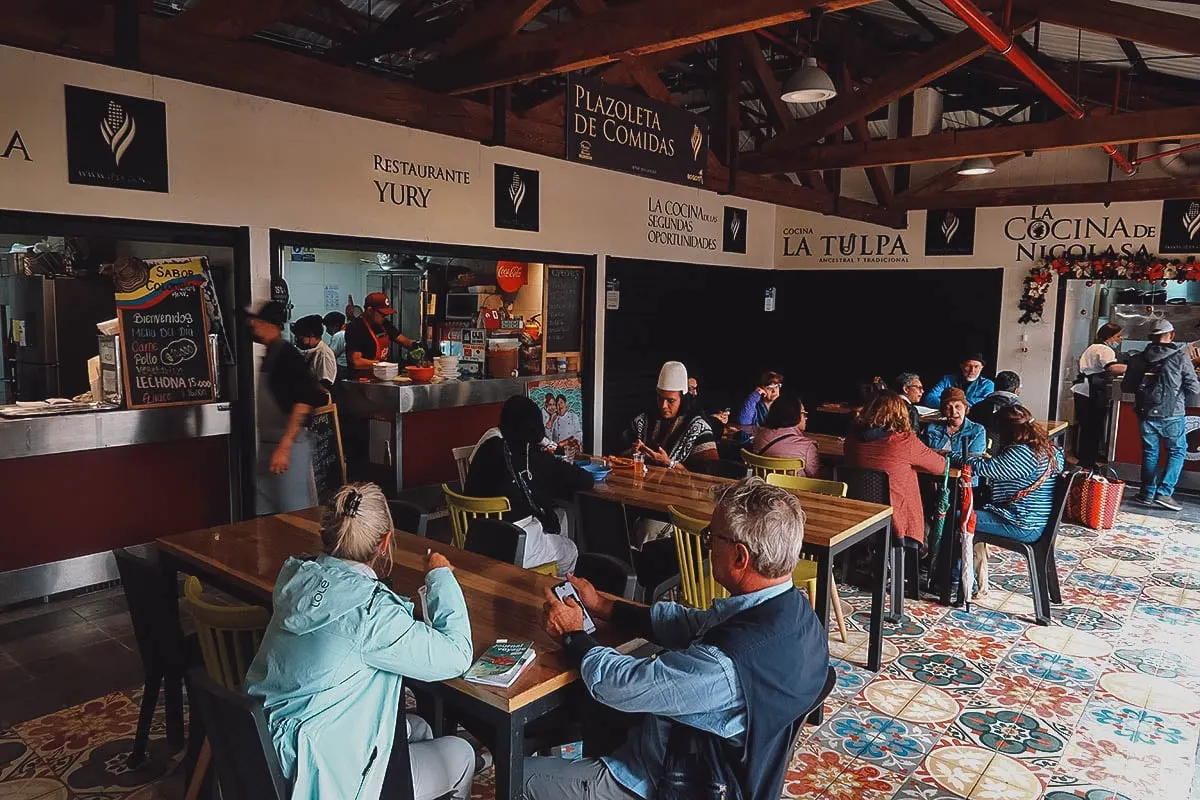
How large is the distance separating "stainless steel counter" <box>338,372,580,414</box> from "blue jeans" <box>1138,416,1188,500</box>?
19.8 ft

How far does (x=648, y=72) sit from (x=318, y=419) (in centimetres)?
352

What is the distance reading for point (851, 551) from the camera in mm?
5285

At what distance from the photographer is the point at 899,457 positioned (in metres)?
4.73

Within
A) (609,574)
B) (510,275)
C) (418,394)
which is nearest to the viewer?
(609,574)

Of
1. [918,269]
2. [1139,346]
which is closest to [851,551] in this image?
[918,269]

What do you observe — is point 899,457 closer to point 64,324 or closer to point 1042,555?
point 1042,555

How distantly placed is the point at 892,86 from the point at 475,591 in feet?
15.7

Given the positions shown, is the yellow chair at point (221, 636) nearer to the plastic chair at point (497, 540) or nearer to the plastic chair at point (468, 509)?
the plastic chair at point (497, 540)

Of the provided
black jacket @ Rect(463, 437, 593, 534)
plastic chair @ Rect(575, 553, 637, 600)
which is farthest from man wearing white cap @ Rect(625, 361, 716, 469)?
plastic chair @ Rect(575, 553, 637, 600)

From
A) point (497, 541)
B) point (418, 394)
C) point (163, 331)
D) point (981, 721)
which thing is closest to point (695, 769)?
point (497, 541)

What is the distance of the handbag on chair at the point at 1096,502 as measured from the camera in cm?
682

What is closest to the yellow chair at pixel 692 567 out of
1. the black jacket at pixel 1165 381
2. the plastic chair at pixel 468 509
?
the plastic chair at pixel 468 509

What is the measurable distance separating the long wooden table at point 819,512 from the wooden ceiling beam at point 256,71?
237 centimetres

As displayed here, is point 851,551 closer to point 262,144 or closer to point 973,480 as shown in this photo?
point 973,480
